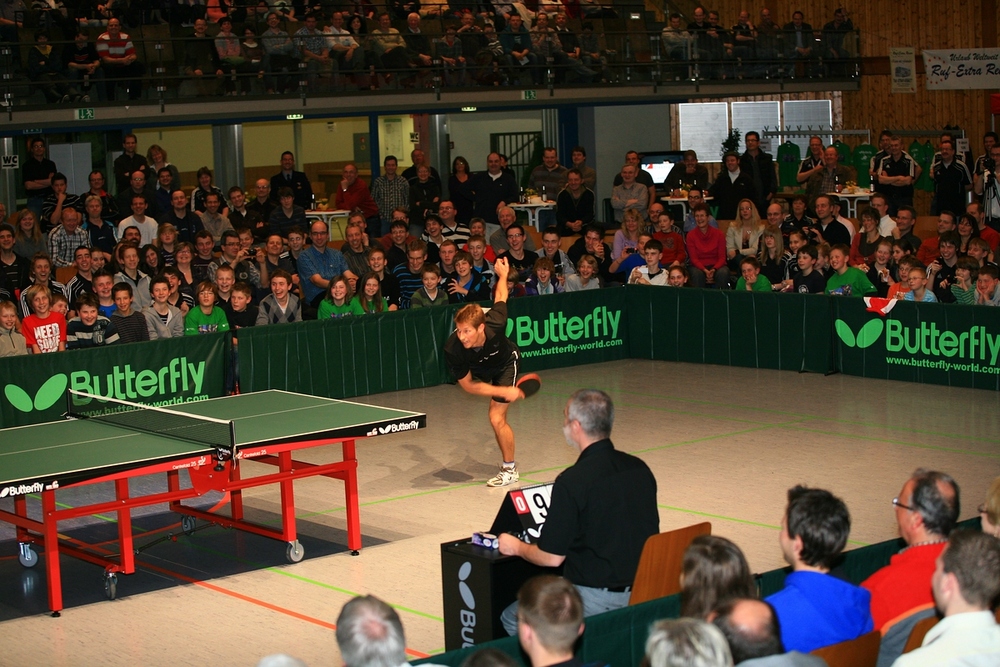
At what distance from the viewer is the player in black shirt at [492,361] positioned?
1106 cm

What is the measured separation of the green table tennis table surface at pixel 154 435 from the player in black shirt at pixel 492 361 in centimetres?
113

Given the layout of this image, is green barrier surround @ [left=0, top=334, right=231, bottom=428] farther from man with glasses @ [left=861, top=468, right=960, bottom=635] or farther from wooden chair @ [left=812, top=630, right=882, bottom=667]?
wooden chair @ [left=812, top=630, right=882, bottom=667]

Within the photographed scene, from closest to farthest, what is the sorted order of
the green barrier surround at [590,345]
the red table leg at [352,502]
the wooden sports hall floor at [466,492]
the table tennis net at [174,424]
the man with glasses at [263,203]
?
1. the wooden sports hall floor at [466,492]
2. the table tennis net at [174,424]
3. the red table leg at [352,502]
4. the green barrier surround at [590,345]
5. the man with glasses at [263,203]

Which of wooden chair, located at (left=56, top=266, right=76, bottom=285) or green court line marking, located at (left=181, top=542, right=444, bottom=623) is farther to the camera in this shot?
wooden chair, located at (left=56, top=266, right=76, bottom=285)

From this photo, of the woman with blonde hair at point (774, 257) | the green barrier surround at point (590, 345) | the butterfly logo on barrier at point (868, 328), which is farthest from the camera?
the woman with blonde hair at point (774, 257)

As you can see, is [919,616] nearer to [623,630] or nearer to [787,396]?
[623,630]

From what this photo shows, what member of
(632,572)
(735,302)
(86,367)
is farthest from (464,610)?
(735,302)

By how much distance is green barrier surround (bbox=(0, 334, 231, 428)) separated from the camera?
13539 millimetres

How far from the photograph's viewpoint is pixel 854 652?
5293 mm

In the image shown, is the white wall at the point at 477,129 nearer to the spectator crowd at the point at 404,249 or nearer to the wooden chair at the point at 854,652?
the spectator crowd at the point at 404,249

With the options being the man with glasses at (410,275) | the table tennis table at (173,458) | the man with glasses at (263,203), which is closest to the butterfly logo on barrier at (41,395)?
the table tennis table at (173,458)

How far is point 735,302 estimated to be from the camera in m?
17.1

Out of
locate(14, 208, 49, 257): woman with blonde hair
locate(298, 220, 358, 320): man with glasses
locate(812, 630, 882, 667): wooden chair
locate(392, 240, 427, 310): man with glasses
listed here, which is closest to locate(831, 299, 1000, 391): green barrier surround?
locate(392, 240, 427, 310): man with glasses

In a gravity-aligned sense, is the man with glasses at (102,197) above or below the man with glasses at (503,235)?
above
